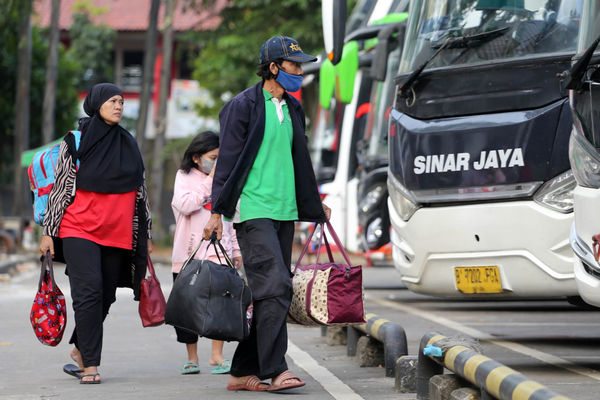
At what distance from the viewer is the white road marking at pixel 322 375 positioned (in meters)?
7.08

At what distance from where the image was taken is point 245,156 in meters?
7.18

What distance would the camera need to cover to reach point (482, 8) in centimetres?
949

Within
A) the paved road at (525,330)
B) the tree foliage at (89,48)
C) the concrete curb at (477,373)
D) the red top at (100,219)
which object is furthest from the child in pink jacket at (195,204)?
the tree foliage at (89,48)

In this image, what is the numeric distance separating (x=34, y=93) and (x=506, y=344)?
100 feet

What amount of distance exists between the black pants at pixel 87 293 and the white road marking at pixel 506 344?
282 cm

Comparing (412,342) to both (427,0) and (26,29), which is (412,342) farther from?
(26,29)

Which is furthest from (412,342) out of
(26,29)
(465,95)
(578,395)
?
(26,29)

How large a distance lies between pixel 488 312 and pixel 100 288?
19.7 ft

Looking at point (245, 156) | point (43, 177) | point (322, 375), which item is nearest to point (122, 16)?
point (43, 177)

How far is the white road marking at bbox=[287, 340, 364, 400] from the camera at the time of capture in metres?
7.08

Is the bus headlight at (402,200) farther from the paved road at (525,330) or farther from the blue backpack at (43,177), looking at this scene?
the blue backpack at (43,177)

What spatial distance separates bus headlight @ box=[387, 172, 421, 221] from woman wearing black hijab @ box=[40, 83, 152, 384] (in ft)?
6.85

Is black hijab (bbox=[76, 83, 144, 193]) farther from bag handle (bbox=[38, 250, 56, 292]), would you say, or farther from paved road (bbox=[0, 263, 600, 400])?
paved road (bbox=[0, 263, 600, 400])

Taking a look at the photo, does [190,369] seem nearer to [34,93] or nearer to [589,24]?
[589,24]
